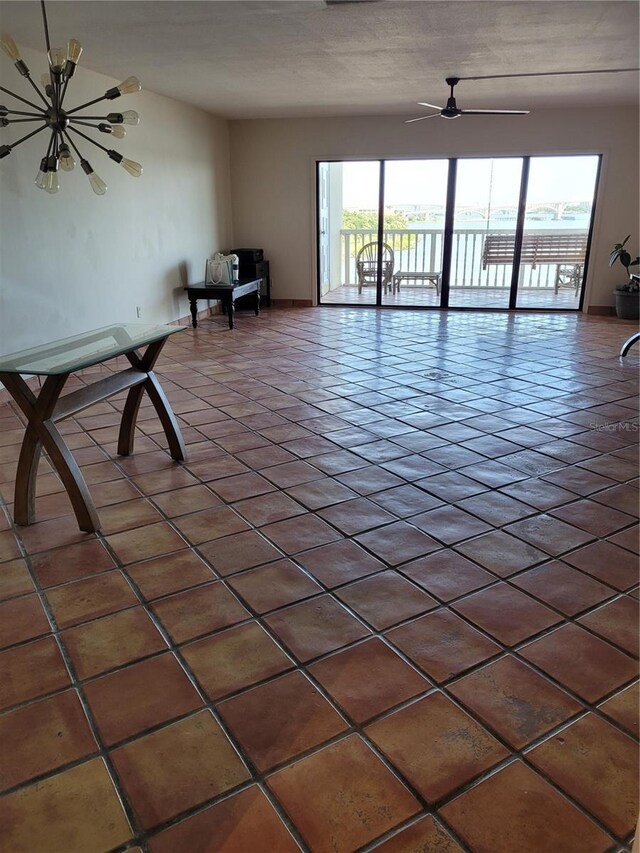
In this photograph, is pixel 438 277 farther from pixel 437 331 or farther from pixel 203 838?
pixel 203 838

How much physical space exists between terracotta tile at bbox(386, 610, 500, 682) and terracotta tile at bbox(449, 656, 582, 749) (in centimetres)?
5

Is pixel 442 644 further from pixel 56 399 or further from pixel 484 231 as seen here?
pixel 484 231

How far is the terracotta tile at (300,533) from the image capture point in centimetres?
246

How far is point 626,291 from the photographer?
7.32 m

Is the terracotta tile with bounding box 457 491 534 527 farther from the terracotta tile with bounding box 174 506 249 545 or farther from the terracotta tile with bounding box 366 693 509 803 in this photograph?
the terracotta tile with bounding box 366 693 509 803

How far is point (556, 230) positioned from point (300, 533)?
6.94 m

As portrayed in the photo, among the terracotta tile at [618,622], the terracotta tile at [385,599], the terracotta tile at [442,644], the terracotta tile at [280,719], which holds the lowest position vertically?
the terracotta tile at [280,719]

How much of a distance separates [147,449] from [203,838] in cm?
237

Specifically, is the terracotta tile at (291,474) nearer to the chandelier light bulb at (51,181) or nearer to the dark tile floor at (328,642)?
A: the dark tile floor at (328,642)

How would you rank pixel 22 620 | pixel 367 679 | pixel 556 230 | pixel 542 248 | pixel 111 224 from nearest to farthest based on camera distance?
pixel 367 679 → pixel 22 620 → pixel 111 224 → pixel 556 230 → pixel 542 248

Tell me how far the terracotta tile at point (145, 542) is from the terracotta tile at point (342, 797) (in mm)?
1136

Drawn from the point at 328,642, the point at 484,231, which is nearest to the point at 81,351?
the point at 328,642

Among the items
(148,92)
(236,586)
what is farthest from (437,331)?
(236,586)
